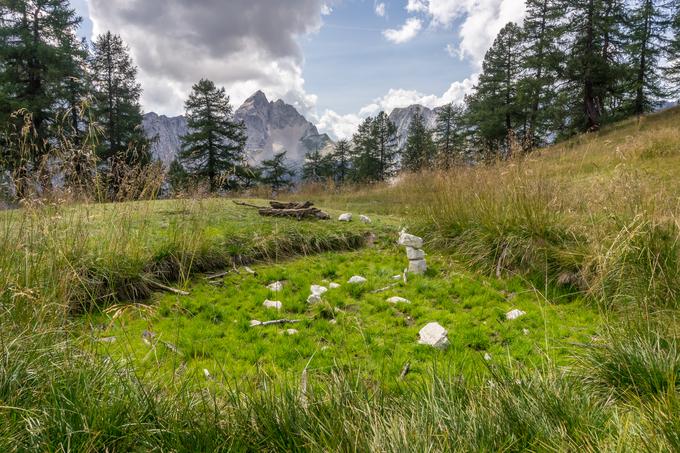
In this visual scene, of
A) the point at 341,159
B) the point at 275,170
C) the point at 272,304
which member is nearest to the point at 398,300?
the point at 272,304

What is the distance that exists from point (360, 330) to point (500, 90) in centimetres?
3328

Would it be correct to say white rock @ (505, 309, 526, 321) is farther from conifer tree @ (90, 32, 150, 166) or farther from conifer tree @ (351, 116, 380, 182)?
conifer tree @ (351, 116, 380, 182)

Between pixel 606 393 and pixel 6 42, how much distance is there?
26.4 metres

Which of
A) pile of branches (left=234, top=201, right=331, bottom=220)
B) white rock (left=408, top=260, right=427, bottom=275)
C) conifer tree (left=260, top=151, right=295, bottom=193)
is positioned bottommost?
white rock (left=408, top=260, right=427, bottom=275)

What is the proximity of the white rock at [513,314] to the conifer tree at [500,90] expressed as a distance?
27.6 metres

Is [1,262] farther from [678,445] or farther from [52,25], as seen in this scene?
[52,25]

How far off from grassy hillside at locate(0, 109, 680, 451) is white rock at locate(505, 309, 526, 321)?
10 cm

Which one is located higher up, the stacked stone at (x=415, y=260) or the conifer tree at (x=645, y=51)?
the conifer tree at (x=645, y=51)

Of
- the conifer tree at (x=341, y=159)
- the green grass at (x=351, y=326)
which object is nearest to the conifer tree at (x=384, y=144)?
the conifer tree at (x=341, y=159)

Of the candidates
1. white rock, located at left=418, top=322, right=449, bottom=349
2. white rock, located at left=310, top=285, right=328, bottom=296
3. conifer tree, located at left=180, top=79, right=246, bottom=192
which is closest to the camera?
white rock, located at left=418, top=322, right=449, bottom=349

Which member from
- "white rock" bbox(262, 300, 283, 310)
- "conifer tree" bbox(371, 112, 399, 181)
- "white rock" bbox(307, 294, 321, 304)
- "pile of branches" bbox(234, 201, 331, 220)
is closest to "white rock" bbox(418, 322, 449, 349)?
"white rock" bbox(307, 294, 321, 304)

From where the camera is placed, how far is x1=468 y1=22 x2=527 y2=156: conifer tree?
93.7 feet

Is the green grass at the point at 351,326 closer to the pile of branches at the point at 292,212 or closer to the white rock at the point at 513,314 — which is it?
the white rock at the point at 513,314

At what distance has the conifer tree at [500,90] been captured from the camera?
28.5 m
